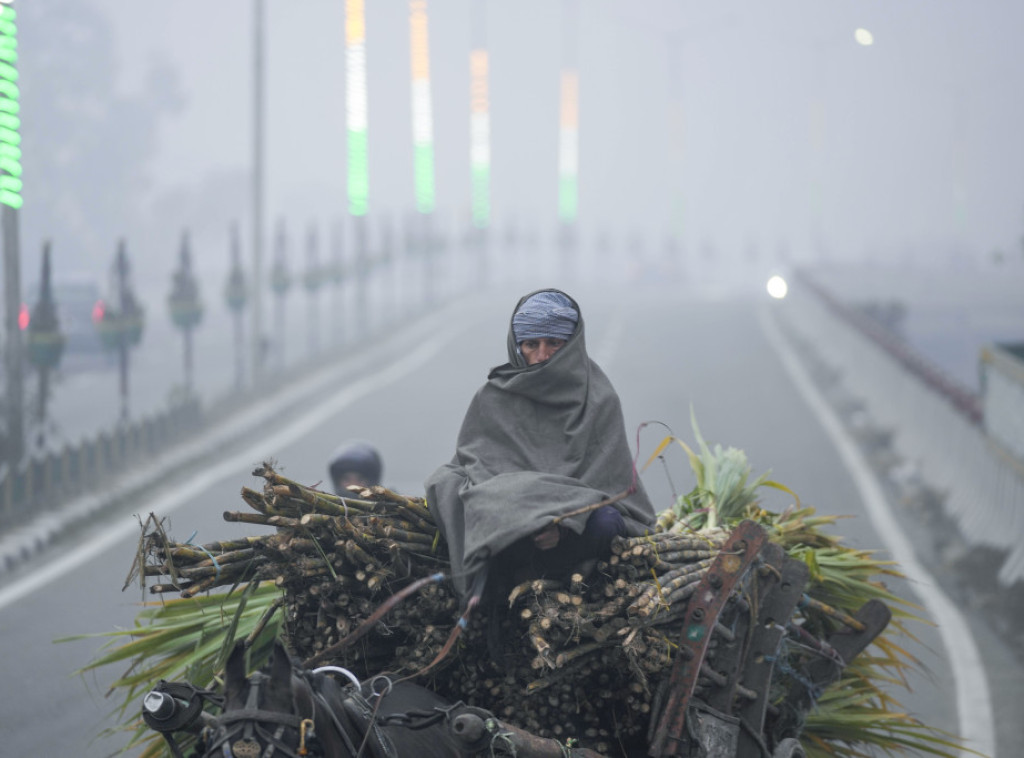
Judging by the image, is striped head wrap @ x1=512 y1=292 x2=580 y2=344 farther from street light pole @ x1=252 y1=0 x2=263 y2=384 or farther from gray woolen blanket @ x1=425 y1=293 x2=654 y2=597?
street light pole @ x1=252 y1=0 x2=263 y2=384

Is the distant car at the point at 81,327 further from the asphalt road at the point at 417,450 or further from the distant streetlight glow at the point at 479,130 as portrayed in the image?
the distant streetlight glow at the point at 479,130

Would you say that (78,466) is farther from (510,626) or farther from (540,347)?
(510,626)

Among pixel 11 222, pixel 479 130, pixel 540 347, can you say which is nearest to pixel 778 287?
pixel 11 222

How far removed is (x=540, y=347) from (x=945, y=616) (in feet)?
21.4

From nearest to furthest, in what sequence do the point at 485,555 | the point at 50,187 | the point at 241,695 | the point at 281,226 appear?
the point at 241,695, the point at 485,555, the point at 281,226, the point at 50,187

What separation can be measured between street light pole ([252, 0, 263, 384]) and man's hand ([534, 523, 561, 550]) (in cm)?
1855

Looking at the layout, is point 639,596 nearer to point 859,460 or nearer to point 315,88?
point 859,460

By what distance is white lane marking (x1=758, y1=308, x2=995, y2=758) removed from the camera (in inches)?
294

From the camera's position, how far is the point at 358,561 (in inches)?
154

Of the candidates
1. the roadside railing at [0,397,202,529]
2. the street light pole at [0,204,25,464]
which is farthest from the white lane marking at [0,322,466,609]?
the street light pole at [0,204,25,464]

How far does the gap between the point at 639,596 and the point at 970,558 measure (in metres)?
7.84

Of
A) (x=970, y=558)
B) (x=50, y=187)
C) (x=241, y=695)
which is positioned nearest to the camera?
(x=241, y=695)

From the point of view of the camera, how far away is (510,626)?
155 inches

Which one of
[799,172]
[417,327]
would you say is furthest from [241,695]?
[799,172]
